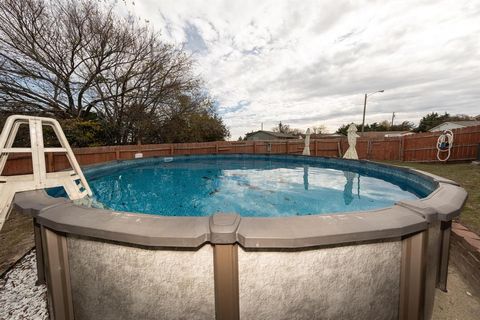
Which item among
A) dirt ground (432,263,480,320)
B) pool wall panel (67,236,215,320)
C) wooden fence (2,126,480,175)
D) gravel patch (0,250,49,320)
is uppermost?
wooden fence (2,126,480,175)

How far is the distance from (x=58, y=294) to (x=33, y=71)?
13323mm

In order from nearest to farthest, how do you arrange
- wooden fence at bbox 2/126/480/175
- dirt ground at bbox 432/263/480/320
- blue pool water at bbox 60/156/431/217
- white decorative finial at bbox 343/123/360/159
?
1. dirt ground at bbox 432/263/480/320
2. blue pool water at bbox 60/156/431/217
3. wooden fence at bbox 2/126/480/175
4. white decorative finial at bbox 343/123/360/159

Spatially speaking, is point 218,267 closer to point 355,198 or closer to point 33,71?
point 355,198

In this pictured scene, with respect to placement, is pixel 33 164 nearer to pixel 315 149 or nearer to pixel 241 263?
pixel 241 263

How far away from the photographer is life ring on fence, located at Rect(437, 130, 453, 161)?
941 cm

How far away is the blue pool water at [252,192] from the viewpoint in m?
4.18

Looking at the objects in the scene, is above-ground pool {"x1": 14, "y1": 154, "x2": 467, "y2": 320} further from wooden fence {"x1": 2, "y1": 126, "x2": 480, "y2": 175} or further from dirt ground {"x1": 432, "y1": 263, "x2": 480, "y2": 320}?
wooden fence {"x1": 2, "y1": 126, "x2": 480, "y2": 175}

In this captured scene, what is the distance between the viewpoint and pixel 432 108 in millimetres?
37469

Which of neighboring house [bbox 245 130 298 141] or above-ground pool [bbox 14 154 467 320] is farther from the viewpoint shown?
neighboring house [bbox 245 130 298 141]

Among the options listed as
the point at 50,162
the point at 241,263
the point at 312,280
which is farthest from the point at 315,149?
the point at 50,162

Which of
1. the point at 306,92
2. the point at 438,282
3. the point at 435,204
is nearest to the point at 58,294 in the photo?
the point at 435,204

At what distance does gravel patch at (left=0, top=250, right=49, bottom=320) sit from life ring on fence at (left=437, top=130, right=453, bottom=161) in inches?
572

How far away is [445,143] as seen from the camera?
9633 millimetres

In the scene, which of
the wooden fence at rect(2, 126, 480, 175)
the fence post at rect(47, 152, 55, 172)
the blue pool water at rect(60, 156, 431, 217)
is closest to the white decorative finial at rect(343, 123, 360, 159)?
the blue pool water at rect(60, 156, 431, 217)
